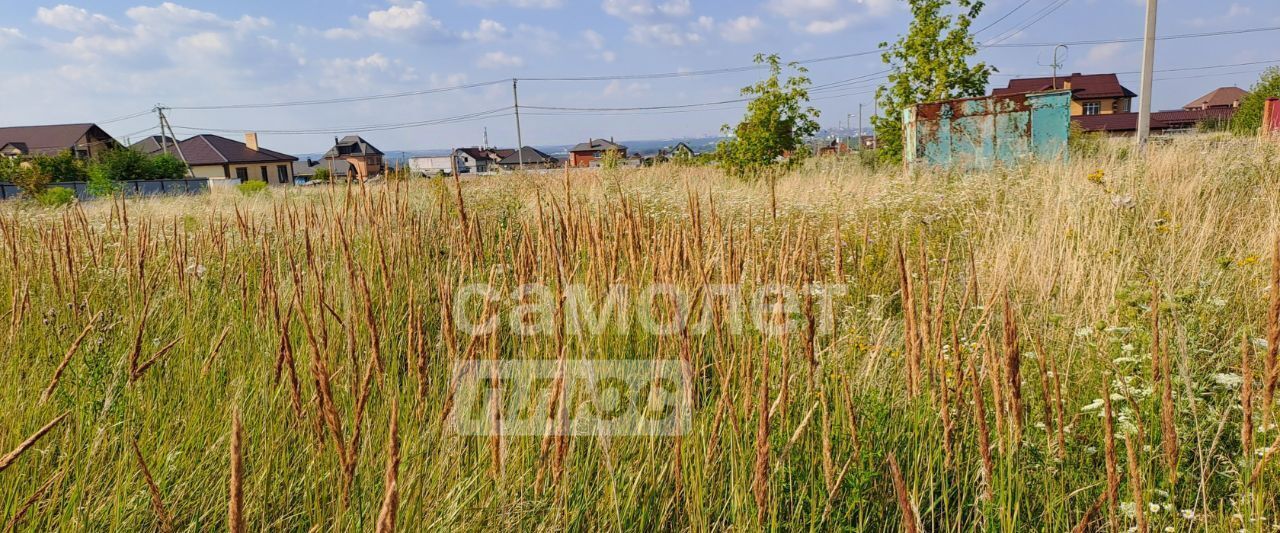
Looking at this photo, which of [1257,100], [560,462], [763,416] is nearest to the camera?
[763,416]

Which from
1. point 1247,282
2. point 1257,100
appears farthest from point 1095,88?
point 1247,282

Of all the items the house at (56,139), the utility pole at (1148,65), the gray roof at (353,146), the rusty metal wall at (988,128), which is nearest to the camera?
the rusty metal wall at (988,128)

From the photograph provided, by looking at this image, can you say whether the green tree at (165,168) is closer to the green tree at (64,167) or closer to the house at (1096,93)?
the green tree at (64,167)

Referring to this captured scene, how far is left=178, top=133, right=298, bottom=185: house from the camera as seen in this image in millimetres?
53031

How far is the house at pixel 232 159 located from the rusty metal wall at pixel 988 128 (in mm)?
52567

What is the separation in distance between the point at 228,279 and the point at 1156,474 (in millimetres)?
3234

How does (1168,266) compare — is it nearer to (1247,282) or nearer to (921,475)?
(1247,282)

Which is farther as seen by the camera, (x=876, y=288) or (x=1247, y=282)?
(x=876, y=288)

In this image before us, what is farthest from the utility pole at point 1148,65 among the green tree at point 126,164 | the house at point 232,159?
the house at point 232,159

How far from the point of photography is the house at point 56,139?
49688mm

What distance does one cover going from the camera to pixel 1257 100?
104 feet

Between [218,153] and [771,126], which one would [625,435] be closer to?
[771,126]

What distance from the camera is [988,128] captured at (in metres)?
9.60

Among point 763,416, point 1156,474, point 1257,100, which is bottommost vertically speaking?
point 1156,474
